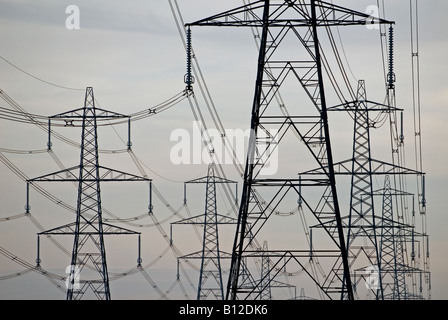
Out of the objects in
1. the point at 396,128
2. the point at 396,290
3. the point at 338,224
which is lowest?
the point at 396,290

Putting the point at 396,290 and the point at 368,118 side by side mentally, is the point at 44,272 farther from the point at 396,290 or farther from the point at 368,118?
the point at 396,290

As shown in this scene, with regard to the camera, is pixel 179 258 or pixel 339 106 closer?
pixel 339 106

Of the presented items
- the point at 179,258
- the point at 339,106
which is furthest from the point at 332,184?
the point at 179,258

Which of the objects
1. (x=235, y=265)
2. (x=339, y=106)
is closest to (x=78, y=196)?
(x=339, y=106)
